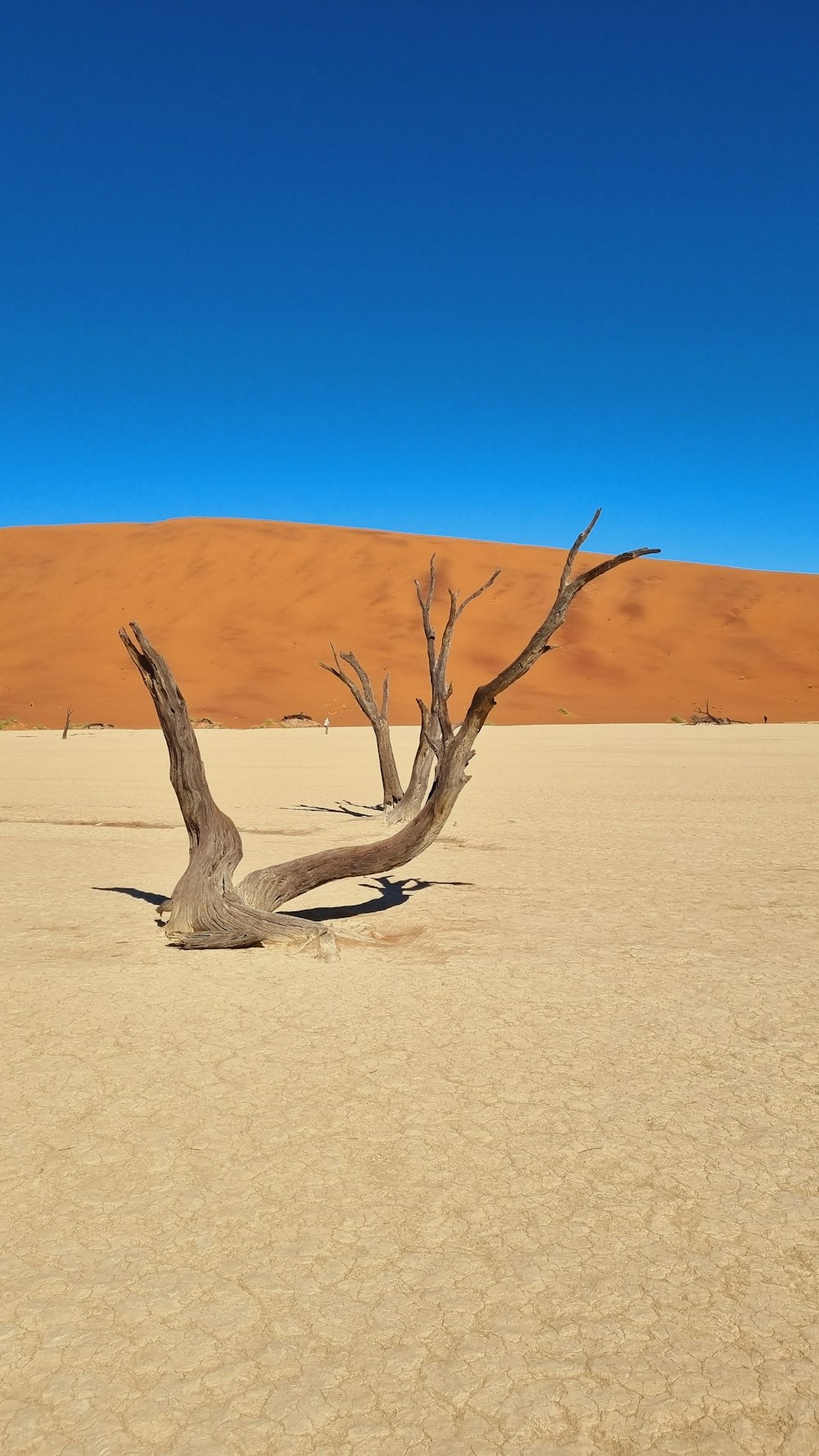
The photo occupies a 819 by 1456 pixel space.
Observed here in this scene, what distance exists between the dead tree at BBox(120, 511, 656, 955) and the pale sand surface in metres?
0.24

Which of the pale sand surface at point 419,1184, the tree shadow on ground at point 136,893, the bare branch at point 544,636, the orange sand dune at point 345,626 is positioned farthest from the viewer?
the orange sand dune at point 345,626

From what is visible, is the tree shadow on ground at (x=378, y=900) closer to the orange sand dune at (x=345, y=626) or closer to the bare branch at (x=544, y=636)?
the bare branch at (x=544, y=636)

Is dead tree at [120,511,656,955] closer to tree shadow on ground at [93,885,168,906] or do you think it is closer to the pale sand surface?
the pale sand surface

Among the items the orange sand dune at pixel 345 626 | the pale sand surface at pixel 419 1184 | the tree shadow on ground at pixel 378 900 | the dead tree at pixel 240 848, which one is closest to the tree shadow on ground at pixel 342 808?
the tree shadow on ground at pixel 378 900

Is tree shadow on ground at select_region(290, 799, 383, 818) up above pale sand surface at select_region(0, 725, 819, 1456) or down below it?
above

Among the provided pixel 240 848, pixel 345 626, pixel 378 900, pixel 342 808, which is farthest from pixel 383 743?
pixel 345 626

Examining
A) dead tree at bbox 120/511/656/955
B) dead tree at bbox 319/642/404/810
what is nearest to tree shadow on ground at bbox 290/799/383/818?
dead tree at bbox 319/642/404/810

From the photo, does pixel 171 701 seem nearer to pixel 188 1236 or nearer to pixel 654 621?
pixel 188 1236

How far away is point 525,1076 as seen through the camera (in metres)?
3.83

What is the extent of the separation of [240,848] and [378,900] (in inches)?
61.7

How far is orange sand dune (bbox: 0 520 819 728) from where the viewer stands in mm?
43719

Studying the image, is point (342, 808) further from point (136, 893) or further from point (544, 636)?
point (544, 636)

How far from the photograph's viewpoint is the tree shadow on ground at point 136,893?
7.09 metres

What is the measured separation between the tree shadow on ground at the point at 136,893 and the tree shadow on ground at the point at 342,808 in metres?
4.72
